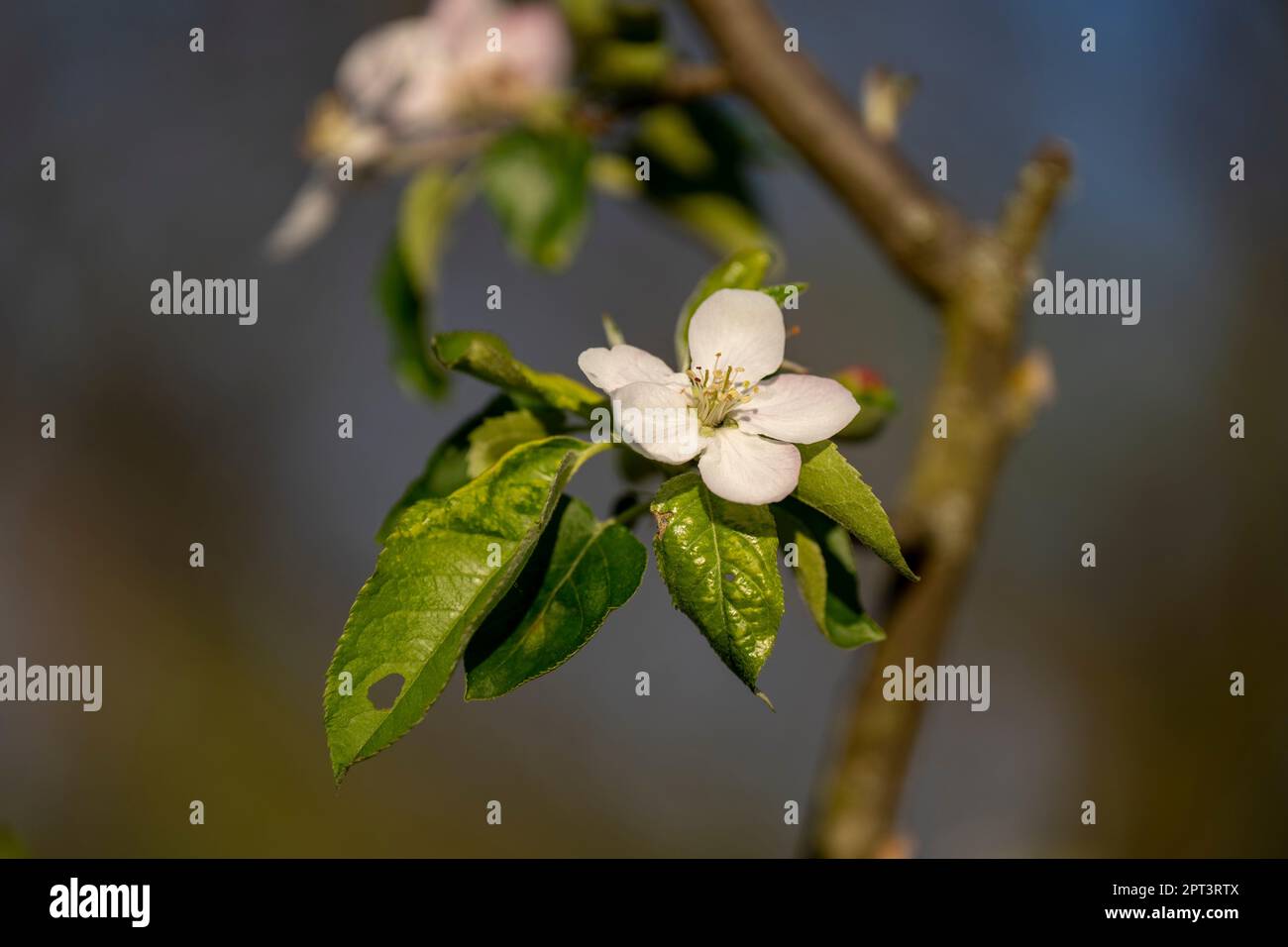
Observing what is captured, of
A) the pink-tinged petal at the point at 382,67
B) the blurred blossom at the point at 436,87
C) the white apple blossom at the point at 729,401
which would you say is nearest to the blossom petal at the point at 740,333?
the white apple blossom at the point at 729,401

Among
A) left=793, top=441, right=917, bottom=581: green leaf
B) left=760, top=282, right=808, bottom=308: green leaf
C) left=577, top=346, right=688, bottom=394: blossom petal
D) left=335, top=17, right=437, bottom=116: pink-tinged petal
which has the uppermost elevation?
left=335, top=17, right=437, bottom=116: pink-tinged petal

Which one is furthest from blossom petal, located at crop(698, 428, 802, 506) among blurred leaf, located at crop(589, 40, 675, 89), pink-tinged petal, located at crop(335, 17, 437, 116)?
pink-tinged petal, located at crop(335, 17, 437, 116)

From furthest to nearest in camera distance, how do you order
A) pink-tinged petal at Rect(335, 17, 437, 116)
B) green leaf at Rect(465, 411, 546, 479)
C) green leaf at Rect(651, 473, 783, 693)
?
pink-tinged petal at Rect(335, 17, 437, 116) < green leaf at Rect(465, 411, 546, 479) < green leaf at Rect(651, 473, 783, 693)

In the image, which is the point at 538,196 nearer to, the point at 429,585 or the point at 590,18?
the point at 590,18

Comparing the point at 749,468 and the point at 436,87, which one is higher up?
the point at 436,87

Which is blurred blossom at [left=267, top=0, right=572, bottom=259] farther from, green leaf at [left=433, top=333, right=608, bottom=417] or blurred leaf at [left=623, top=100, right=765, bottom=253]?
green leaf at [left=433, top=333, right=608, bottom=417]

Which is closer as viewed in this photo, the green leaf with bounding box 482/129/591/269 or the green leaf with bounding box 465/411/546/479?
the green leaf with bounding box 465/411/546/479

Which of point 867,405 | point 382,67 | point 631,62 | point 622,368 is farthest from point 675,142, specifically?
point 622,368
